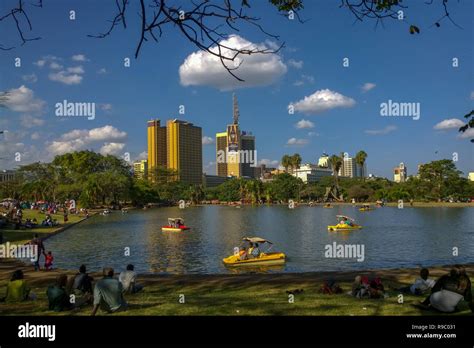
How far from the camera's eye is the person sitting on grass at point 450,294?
31.1ft

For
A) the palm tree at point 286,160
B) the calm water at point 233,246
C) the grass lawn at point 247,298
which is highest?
the palm tree at point 286,160

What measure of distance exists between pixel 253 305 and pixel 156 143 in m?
180

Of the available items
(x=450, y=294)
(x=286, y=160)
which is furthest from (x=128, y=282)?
(x=286, y=160)

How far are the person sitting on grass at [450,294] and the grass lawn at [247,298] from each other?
0.24 m

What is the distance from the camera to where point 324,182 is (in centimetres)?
16775

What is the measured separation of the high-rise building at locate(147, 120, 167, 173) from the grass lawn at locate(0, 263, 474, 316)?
169 m

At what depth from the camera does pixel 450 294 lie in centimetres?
948

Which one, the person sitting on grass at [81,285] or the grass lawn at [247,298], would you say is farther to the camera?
the person sitting on grass at [81,285]

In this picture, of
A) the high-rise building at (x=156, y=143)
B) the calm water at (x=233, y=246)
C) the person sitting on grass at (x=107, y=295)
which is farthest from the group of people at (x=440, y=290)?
the high-rise building at (x=156, y=143)

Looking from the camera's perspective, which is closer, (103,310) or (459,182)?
(103,310)

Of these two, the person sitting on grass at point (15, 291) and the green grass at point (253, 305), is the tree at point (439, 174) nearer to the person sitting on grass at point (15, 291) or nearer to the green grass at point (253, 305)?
the green grass at point (253, 305)

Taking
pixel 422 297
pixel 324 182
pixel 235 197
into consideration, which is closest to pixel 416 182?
pixel 324 182
